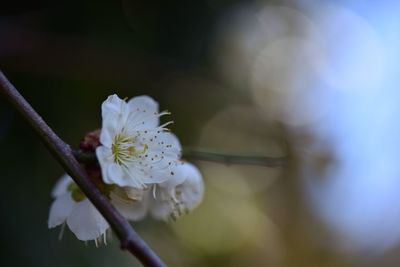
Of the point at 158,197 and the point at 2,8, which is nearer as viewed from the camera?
the point at 158,197

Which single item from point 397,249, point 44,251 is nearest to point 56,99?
point 44,251

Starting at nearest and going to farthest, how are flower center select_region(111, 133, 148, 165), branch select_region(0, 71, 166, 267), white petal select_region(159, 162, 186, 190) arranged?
1. branch select_region(0, 71, 166, 267)
2. flower center select_region(111, 133, 148, 165)
3. white petal select_region(159, 162, 186, 190)

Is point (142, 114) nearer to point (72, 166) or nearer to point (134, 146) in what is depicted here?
point (134, 146)

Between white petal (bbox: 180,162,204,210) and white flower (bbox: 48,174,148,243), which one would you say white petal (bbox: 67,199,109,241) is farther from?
white petal (bbox: 180,162,204,210)

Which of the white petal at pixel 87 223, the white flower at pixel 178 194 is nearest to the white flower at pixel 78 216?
the white petal at pixel 87 223

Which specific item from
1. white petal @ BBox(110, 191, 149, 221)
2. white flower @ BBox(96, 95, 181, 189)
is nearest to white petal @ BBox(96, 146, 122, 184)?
white flower @ BBox(96, 95, 181, 189)

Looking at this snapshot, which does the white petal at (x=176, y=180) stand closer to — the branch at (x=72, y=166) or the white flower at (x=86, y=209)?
the white flower at (x=86, y=209)

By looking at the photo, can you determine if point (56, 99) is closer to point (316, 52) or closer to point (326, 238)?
point (316, 52)
